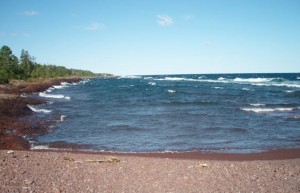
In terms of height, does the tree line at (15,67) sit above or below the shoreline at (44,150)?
above

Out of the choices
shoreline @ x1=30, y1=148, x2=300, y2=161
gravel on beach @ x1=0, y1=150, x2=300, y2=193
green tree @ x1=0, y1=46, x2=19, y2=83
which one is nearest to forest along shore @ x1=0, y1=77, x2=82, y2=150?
shoreline @ x1=30, y1=148, x2=300, y2=161

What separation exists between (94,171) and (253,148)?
29.0 ft

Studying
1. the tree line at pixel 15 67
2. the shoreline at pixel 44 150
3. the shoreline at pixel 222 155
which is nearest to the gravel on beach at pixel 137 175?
the shoreline at pixel 222 155

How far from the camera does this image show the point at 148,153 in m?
14.4

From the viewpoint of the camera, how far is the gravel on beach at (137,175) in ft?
27.5

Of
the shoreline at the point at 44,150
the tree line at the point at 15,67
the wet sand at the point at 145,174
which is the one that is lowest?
the shoreline at the point at 44,150

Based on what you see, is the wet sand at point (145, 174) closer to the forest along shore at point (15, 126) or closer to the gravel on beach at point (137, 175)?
the gravel on beach at point (137, 175)

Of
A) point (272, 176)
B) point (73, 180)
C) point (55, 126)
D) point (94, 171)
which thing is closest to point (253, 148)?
point (272, 176)

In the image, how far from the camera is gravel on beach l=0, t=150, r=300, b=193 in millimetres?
8383

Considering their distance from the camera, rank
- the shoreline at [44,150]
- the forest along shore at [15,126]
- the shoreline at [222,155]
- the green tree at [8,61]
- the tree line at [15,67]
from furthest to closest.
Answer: the green tree at [8,61] → the tree line at [15,67] → the forest along shore at [15,126] → the shoreline at [44,150] → the shoreline at [222,155]

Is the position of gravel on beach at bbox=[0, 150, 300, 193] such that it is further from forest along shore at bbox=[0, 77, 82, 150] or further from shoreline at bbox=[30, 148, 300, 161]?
forest along shore at bbox=[0, 77, 82, 150]

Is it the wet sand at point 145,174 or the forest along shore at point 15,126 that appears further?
the forest along shore at point 15,126

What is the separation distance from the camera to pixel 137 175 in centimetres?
977

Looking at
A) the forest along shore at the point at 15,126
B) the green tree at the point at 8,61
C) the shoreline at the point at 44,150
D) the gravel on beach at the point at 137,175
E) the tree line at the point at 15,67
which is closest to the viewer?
the gravel on beach at the point at 137,175
